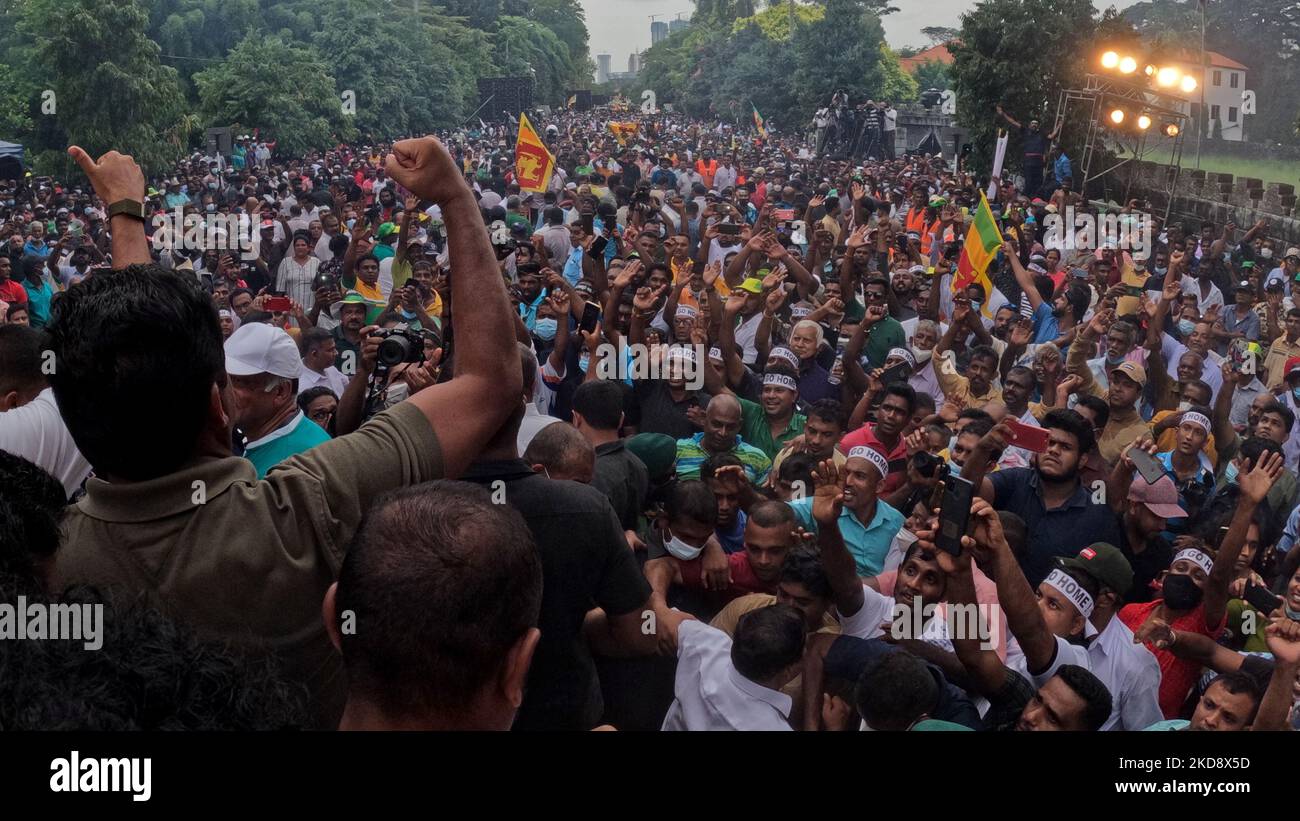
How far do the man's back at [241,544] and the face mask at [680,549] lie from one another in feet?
7.13

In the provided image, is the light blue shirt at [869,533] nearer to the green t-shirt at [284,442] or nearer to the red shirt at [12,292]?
the green t-shirt at [284,442]

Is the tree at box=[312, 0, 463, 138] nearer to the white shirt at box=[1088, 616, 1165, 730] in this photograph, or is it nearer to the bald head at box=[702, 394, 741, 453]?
the bald head at box=[702, 394, 741, 453]

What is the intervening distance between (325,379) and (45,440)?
3.58m

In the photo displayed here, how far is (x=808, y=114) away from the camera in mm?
34281

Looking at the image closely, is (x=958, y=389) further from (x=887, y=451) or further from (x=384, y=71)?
(x=384, y=71)

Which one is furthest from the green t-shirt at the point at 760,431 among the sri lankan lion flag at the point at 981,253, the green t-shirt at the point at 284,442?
the sri lankan lion flag at the point at 981,253

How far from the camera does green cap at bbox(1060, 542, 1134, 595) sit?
3883 mm

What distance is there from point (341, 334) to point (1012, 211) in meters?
7.07

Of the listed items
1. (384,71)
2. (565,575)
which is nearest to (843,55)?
(384,71)

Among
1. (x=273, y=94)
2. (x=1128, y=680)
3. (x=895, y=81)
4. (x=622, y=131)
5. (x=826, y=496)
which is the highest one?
(x=895, y=81)

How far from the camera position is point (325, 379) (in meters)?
5.92

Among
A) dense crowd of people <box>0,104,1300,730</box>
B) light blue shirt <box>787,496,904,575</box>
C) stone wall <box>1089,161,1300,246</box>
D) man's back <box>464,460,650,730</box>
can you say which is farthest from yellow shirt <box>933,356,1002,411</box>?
stone wall <box>1089,161,1300,246</box>

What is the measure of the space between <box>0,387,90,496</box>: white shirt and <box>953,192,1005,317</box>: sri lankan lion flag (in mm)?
6926
